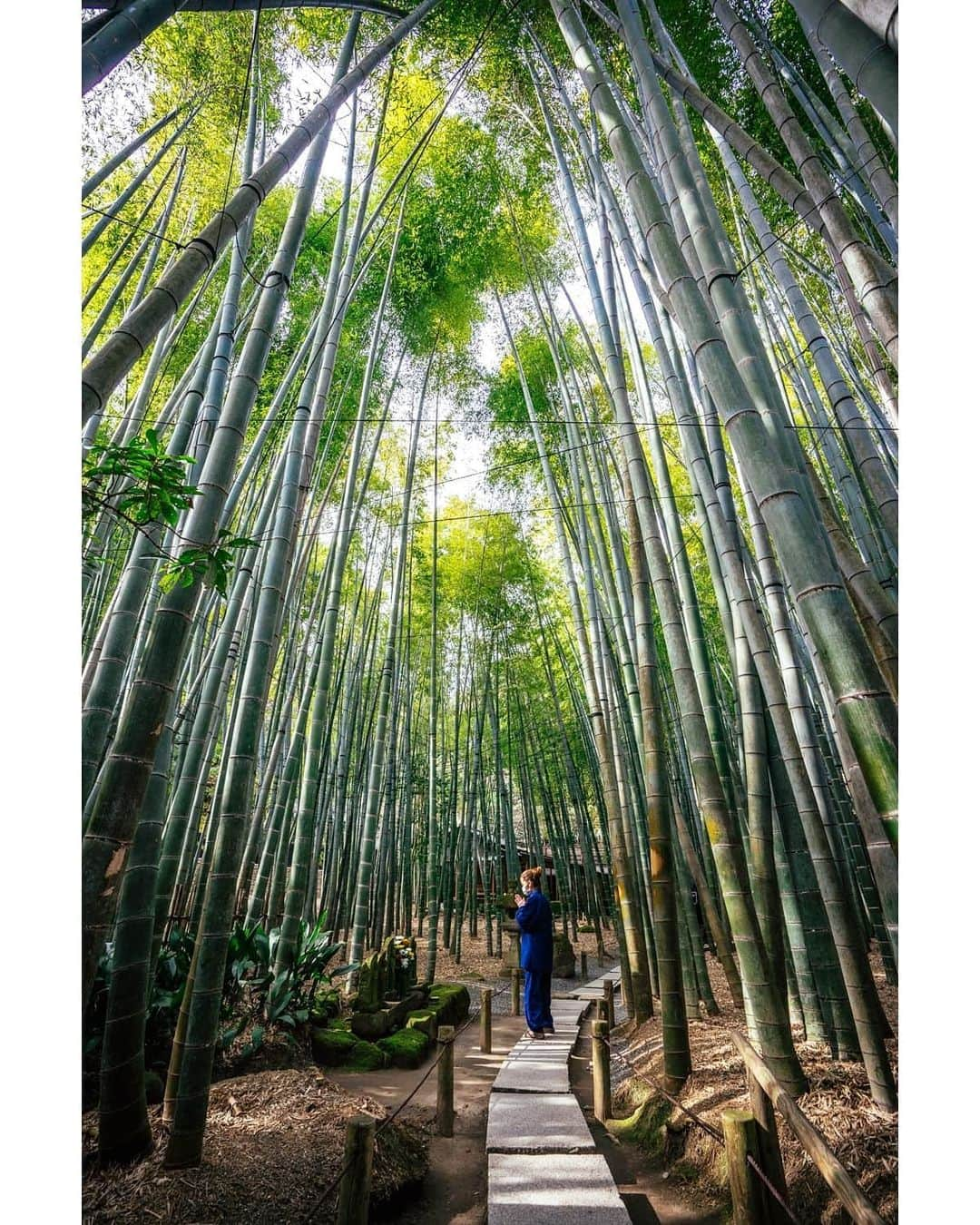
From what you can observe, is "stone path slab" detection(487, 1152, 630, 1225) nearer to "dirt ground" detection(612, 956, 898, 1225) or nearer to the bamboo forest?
the bamboo forest

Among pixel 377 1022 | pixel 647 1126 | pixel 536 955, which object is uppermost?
pixel 536 955

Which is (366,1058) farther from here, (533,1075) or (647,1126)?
(647,1126)

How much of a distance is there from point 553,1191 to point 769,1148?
0.90m

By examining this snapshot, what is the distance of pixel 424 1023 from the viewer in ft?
12.8

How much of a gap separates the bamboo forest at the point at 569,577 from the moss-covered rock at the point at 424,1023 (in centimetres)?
2

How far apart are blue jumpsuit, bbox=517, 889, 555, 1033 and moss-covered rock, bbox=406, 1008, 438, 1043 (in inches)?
23.3

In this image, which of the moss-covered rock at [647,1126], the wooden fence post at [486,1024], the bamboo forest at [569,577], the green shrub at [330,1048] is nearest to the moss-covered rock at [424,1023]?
the bamboo forest at [569,577]

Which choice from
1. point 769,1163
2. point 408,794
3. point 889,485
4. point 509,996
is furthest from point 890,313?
point 408,794

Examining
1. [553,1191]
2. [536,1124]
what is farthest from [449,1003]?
[553,1191]

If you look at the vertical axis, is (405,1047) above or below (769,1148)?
below

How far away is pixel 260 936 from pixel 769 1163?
2.89 meters

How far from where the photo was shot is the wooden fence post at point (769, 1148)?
1493mm

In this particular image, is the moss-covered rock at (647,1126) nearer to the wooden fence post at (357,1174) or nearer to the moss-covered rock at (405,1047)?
the moss-covered rock at (405,1047)

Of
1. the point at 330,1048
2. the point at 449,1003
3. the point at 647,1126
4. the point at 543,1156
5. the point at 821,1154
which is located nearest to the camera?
the point at 821,1154
